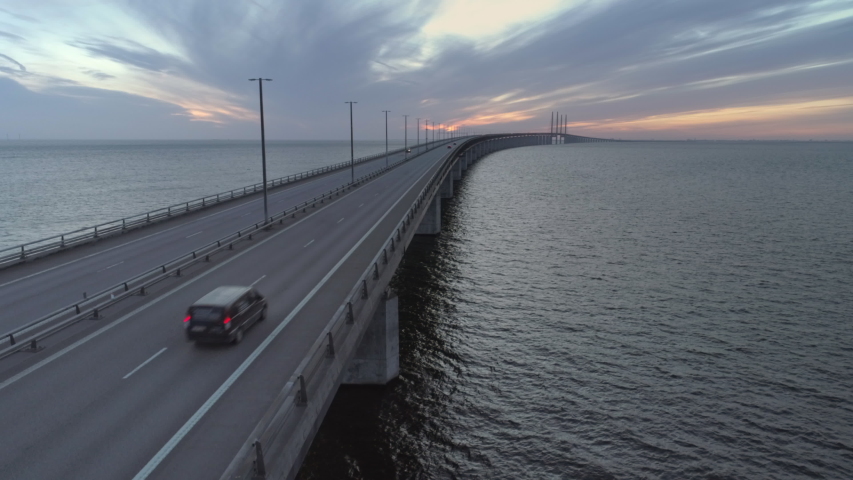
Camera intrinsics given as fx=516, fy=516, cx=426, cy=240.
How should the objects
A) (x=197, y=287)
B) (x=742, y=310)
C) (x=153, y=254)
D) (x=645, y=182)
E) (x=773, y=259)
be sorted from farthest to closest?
(x=645, y=182)
(x=773, y=259)
(x=742, y=310)
(x=153, y=254)
(x=197, y=287)

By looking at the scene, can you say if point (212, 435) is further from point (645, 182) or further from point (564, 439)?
point (645, 182)

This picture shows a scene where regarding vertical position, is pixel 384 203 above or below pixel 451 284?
above

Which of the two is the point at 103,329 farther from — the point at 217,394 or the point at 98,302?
the point at 217,394

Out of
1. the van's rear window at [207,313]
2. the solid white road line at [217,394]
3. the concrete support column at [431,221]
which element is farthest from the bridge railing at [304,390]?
the concrete support column at [431,221]

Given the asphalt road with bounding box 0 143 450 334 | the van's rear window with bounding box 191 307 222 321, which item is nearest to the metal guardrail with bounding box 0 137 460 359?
the asphalt road with bounding box 0 143 450 334

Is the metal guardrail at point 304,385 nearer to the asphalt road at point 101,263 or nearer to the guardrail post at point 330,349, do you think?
the guardrail post at point 330,349

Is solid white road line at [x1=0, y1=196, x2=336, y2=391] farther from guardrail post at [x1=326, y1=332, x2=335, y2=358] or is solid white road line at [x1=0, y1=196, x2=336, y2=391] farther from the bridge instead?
guardrail post at [x1=326, y1=332, x2=335, y2=358]

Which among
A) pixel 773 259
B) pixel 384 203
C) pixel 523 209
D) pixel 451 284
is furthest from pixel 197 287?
pixel 523 209
